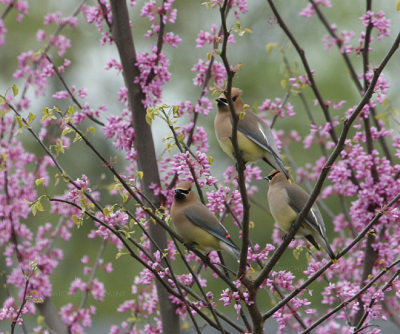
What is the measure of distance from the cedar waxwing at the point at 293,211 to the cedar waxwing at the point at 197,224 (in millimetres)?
301

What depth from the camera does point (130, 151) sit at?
4.52 meters

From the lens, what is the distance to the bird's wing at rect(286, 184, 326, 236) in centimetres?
360

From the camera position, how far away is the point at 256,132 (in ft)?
12.7

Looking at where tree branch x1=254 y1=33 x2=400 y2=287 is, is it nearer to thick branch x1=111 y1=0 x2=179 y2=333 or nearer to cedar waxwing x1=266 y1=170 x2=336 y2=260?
cedar waxwing x1=266 y1=170 x2=336 y2=260

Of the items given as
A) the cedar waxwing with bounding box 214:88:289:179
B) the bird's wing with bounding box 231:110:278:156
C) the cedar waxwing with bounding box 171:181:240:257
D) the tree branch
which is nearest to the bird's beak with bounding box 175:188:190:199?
the cedar waxwing with bounding box 171:181:240:257

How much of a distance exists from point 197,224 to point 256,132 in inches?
23.6

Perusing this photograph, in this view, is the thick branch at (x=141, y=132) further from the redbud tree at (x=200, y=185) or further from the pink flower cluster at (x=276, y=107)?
the pink flower cluster at (x=276, y=107)

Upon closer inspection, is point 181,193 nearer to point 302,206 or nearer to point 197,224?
point 197,224

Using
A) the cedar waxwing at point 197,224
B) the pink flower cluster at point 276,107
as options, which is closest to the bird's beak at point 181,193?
the cedar waxwing at point 197,224

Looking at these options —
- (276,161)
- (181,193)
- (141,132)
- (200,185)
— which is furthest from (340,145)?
(141,132)

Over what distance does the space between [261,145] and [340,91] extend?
1214 cm

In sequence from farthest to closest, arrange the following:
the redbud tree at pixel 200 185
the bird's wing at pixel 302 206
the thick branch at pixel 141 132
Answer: the thick branch at pixel 141 132, the bird's wing at pixel 302 206, the redbud tree at pixel 200 185

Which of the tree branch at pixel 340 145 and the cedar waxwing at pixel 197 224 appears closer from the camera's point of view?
the tree branch at pixel 340 145

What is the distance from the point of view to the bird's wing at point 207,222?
3813mm
